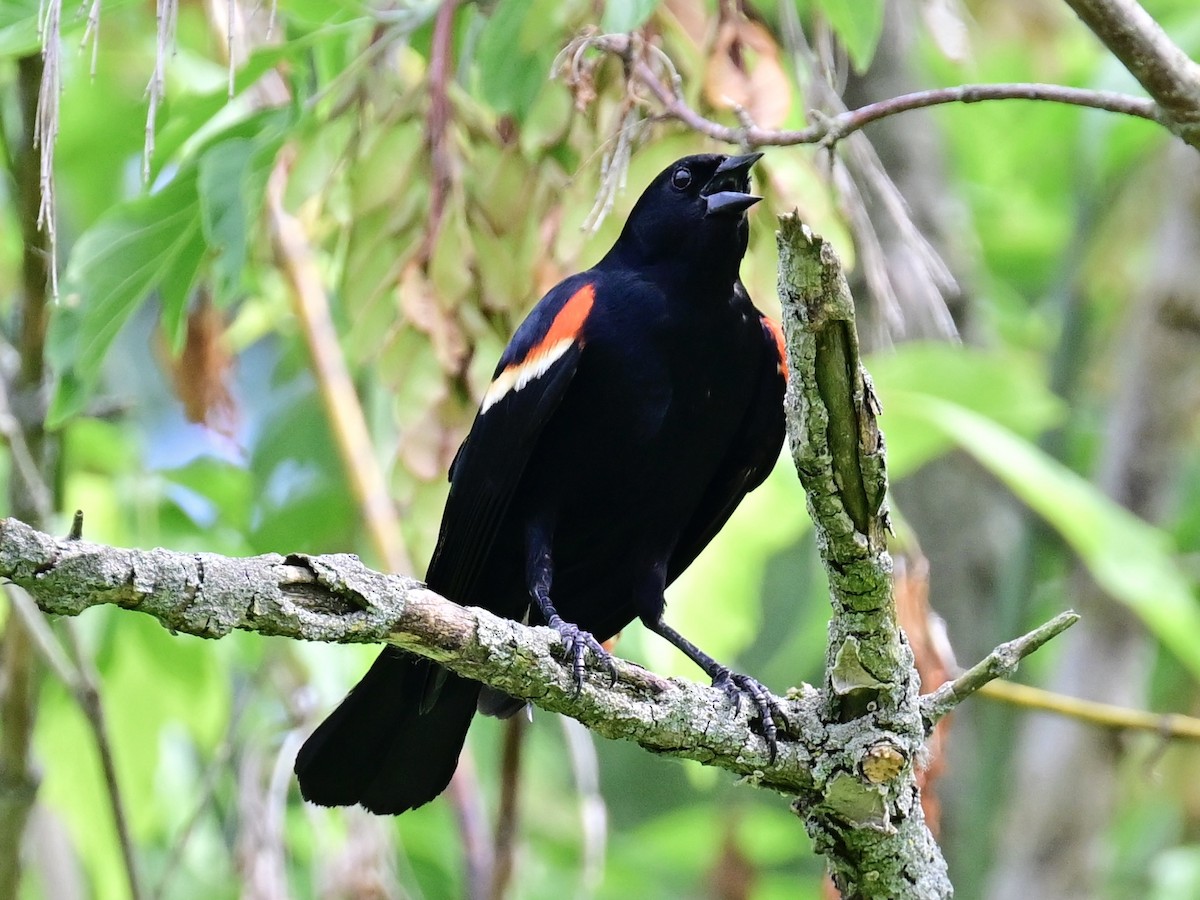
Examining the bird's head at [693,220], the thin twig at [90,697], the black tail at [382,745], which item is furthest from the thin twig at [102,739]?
the bird's head at [693,220]

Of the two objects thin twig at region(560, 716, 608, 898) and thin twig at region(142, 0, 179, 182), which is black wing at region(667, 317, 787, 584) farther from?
thin twig at region(142, 0, 179, 182)

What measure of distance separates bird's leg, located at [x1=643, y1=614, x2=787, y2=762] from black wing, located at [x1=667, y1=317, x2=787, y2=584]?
0.77 ft

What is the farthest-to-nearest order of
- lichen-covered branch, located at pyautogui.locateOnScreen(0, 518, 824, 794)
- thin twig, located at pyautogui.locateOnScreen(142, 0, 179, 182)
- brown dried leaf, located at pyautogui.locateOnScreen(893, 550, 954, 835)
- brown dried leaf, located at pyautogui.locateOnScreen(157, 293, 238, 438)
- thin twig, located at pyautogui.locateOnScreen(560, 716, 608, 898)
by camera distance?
1. thin twig, located at pyautogui.locateOnScreen(560, 716, 608, 898)
2. brown dried leaf, located at pyautogui.locateOnScreen(157, 293, 238, 438)
3. brown dried leaf, located at pyautogui.locateOnScreen(893, 550, 954, 835)
4. thin twig, located at pyautogui.locateOnScreen(142, 0, 179, 182)
5. lichen-covered branch, located at pyautogui.locateOnScreen(0, 518, 824, 794)

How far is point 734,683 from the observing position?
8.89 ft

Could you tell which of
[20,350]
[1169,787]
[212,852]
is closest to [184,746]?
[212,852]

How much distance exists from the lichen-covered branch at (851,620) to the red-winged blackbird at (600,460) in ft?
1.58

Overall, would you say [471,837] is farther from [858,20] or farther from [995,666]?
[858,20]

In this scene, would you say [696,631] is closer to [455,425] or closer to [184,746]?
[455,425]

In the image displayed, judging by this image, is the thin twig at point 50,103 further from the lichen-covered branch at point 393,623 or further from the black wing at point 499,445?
the black wing at point 499,445

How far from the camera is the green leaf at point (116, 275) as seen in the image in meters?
2.69

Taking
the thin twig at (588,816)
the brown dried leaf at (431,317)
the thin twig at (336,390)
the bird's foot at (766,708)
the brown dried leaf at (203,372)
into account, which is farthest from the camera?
the thin twig at (336,390)

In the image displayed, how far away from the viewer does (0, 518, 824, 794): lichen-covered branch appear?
1512mm

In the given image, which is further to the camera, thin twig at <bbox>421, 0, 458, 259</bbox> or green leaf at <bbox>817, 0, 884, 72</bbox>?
thin twig at <bbox>421, 0, 458, 259</bbox>

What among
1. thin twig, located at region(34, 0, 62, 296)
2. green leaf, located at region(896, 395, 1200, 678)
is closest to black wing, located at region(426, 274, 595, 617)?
green leaf, located at region(896, 395, 1200, 678)
